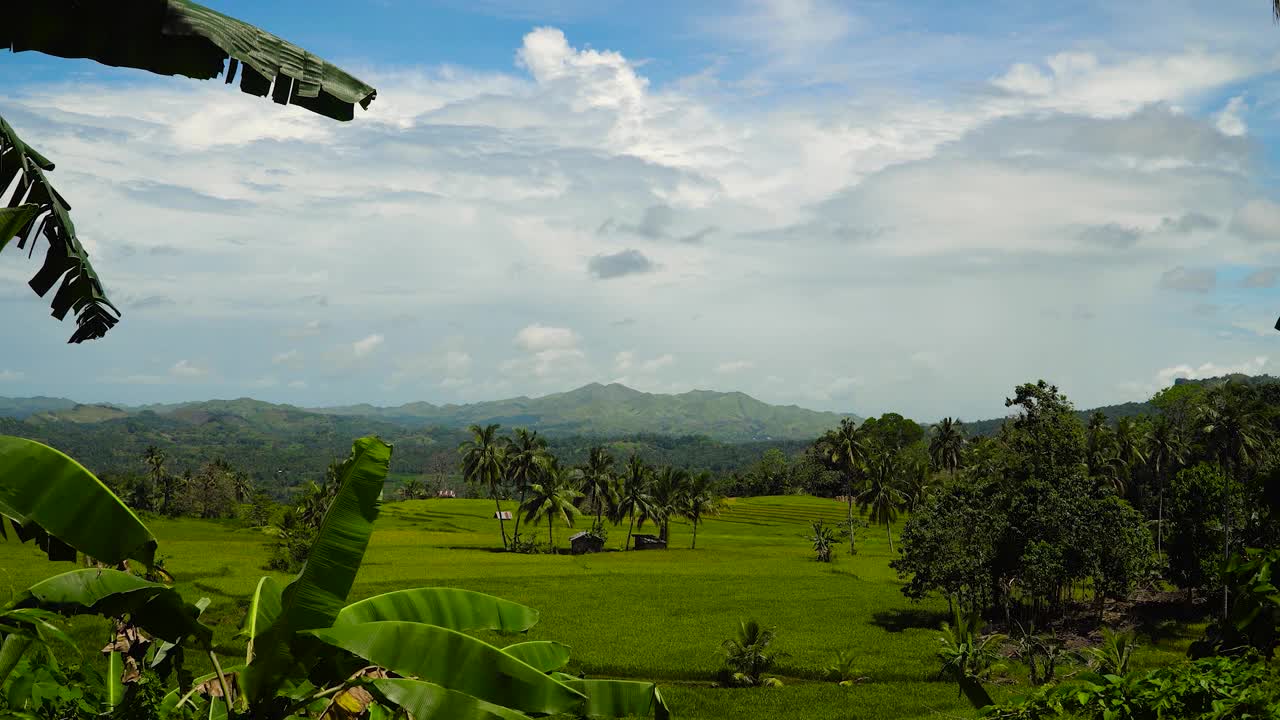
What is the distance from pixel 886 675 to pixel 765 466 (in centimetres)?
9567

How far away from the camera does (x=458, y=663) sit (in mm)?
4078

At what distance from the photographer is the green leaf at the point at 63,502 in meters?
3.82

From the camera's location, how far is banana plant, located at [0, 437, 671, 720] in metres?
4.00

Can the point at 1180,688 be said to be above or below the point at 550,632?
above

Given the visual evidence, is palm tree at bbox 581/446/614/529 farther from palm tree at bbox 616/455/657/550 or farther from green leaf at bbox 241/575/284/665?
green leaf at bbox 241/575/284/665

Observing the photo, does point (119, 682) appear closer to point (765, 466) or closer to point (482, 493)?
point (765, 466)

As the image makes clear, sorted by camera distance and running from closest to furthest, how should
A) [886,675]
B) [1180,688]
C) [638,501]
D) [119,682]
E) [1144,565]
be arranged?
[119,682] < [1180,688] < [886,675] < [1144,565] < [638,501]

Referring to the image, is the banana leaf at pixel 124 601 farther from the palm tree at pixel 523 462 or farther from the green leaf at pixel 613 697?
the palm tree at pixel 523 462

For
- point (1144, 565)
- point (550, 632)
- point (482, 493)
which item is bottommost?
point (482, 493)

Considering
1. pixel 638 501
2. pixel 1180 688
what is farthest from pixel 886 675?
pixel 638 501

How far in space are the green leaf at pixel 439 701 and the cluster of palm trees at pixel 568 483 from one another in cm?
5199

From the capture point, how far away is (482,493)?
16338 centimetres

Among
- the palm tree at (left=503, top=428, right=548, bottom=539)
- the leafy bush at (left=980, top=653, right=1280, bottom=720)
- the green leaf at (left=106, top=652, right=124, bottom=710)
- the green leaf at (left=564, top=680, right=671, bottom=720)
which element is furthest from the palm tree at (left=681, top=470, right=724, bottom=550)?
the green leaf at (left=564, top=680, right=671, bottom=720)

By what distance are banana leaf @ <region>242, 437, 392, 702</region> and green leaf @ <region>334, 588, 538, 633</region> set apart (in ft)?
1.83
